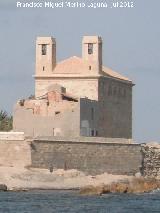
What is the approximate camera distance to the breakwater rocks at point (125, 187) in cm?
7325

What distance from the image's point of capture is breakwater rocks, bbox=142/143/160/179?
84562mm

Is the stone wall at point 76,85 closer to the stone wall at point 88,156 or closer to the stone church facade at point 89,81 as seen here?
the stone church facade at point 89,81

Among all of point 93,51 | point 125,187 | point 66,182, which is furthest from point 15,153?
point 93,51

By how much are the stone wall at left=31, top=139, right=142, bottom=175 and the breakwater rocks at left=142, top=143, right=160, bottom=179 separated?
2.97ft

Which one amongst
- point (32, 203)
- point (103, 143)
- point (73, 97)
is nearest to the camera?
point (32, 203)

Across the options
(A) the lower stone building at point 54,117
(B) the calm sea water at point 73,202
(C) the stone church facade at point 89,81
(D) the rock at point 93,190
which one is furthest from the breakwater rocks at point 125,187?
(C) the stone church facade at point 89,81

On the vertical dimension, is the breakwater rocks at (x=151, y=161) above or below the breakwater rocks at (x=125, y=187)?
above

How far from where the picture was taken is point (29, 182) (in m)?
76.4

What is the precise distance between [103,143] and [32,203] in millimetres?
16516

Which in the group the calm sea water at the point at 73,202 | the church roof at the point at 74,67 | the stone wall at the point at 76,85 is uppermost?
the church roof at the point at 74,67

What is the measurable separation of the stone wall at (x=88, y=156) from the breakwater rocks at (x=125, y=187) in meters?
2.51

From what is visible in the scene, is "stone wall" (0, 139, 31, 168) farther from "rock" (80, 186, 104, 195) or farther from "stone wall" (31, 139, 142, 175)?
"rock" (80, 186, 104, 195)

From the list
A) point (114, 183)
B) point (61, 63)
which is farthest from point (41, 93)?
point (114, 183)

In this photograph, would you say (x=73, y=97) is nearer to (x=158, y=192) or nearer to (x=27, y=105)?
(x=27, y=105)
